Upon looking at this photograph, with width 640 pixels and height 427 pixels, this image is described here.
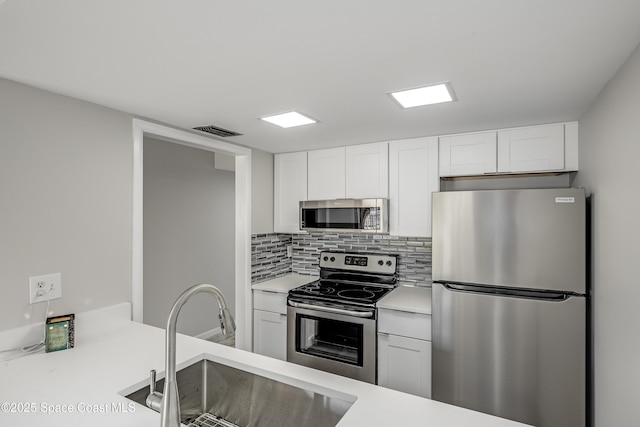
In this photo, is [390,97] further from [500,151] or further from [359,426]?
[359,426]

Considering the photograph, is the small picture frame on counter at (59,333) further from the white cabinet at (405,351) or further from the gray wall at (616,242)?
the gray wall at (616,242)

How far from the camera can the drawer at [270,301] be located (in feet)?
9.62

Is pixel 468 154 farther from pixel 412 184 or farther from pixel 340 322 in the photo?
pixel 340 322

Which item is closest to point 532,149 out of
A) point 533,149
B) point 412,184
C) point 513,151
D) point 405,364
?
point 533,149

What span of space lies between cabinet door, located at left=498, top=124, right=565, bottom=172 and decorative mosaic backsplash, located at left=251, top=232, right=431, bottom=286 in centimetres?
93

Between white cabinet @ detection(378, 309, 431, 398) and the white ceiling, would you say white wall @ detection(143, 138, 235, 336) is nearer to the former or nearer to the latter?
the white ceiling

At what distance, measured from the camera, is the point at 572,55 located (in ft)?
4.34

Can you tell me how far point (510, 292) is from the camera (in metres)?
2.06

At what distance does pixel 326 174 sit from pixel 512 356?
6.44 feet

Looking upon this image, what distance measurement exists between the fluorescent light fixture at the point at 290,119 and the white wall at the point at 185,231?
168 centimetres

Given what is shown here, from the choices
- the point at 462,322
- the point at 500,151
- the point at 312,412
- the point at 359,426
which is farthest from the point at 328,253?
the point at 359,426

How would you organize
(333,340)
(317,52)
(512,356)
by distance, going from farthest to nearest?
(333,340), (512,356), (317,52)

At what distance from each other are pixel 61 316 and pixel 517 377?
249 cm

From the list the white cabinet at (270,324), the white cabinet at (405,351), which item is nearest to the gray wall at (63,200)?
the white cabinet at (270,324)
